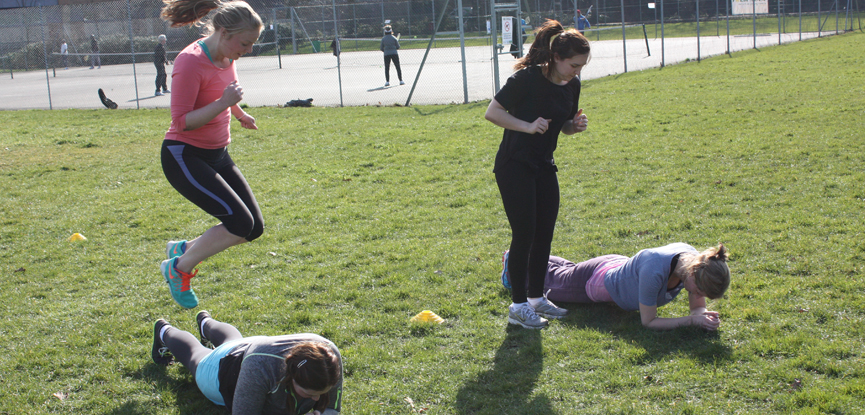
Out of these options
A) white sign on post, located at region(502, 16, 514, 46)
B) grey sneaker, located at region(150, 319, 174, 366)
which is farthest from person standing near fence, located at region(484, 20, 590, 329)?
white sign on post, located at region(502, 16, 514, 46)

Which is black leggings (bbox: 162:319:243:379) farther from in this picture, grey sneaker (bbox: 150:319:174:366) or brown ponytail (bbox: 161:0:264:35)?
brown ponytail (bbox: 161:0:264:35)

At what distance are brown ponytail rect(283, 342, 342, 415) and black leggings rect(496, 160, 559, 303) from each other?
156cm

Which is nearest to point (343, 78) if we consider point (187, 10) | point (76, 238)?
point (76, 238)

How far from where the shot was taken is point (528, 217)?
383 centimetres

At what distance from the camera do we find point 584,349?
383 cm

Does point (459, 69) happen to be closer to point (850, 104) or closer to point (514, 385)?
point (850, 104)

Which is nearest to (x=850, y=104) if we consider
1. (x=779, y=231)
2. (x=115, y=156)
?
(x=779, y=231)

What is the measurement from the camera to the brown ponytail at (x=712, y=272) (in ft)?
11.4

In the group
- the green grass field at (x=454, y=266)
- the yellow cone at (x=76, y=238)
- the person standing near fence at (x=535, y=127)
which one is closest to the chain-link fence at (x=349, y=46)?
the green grass field at (x=454, y=266)

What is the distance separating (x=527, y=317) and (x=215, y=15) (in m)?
2.59

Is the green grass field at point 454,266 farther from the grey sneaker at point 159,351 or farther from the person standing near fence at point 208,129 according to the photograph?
the person standing near fence at point 208,129

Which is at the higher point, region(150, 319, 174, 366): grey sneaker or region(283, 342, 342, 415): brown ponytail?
region(283, 342, 342, 415): brown ponytail

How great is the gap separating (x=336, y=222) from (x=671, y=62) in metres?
18.9

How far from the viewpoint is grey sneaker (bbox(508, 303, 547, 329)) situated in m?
4.07
